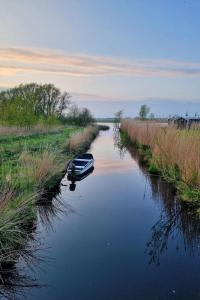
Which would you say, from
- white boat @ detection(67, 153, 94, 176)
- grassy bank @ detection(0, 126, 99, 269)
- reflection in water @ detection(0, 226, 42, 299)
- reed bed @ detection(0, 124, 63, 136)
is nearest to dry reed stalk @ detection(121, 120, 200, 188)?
white boat @ detection(67, 153, 94, 176)

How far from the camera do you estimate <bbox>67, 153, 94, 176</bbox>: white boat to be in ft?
45.1

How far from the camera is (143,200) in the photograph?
1088cm

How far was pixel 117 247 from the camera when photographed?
6.95m

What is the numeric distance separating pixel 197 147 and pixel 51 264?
5697 mm

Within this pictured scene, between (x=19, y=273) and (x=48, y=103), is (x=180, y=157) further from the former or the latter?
(x=48, y=103)

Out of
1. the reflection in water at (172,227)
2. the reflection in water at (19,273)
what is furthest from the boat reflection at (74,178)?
the reflection in water at (19,273)

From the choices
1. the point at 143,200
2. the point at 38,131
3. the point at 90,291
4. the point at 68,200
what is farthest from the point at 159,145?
the point at 38,131

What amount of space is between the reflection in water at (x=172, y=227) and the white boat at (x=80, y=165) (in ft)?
10.4

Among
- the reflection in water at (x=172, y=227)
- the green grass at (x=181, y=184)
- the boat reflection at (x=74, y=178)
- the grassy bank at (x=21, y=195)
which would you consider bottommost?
the reflection in water at (x=172, y=227)

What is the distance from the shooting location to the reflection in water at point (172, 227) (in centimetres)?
702

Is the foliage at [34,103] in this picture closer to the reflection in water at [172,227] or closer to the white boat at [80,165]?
the white boat at [80,165]

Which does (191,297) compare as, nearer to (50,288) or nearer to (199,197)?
(50,288)

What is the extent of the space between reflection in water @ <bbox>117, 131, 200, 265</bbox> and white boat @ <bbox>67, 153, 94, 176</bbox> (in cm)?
316

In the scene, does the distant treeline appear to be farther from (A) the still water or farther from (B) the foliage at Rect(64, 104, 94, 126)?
(A) the still water
